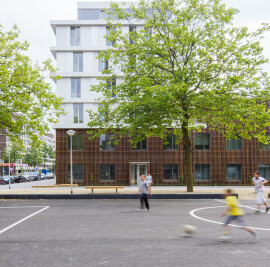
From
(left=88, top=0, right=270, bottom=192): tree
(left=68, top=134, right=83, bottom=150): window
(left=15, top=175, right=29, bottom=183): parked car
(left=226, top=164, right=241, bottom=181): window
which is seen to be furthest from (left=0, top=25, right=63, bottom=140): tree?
(left=15, top=175, right=29, bottom=183): parked car

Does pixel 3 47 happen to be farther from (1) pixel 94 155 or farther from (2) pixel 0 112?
(1) pixel 94 155

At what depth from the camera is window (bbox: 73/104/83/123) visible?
39.5 metres

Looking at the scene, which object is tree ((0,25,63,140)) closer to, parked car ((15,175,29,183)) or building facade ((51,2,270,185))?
building facade ((51,2,270,185))

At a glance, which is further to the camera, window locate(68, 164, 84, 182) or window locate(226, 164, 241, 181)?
window locate(226, 164, 241, 181)

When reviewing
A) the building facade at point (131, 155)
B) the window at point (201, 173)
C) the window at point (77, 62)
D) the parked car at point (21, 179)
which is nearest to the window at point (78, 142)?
the building facade at point (131, 155)

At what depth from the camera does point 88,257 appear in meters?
7.41

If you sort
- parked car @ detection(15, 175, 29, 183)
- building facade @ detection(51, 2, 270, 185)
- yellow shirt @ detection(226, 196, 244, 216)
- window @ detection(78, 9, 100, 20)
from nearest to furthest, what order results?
yellow shirt @ detection(226, 196, 244, 216) < building facade @ detection(51, 2, 270, 185) < window @ detection(78, 9, 100, 20) < parked car @ detection(15, 175, 29, 183)

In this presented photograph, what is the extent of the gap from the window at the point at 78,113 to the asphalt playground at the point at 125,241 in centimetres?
2568

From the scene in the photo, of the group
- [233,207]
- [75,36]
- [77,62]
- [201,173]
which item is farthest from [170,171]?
[233,207]

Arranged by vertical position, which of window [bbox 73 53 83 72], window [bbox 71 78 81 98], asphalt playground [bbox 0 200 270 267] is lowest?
asphalt playground [bbox 0 200 270 267]

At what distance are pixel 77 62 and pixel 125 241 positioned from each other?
3419cm

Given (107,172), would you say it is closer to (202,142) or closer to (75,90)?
(75,90)

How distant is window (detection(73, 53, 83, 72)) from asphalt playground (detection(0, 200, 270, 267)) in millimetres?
28552

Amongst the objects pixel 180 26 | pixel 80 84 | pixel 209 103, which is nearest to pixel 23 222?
pixel 209 103
